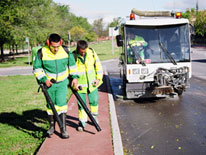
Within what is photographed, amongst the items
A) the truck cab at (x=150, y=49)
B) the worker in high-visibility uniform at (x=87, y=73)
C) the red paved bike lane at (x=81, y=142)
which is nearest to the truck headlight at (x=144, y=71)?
the truck cab at (x=150, y=49)

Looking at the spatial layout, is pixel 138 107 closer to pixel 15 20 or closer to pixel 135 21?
pixel 135 21

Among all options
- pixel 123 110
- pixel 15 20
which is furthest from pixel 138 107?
pixel 15 20

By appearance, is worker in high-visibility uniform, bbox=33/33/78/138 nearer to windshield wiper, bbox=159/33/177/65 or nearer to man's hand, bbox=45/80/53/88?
man's hand, bbox=45/80/53/88

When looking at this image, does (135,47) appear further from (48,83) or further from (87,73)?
(48,83)

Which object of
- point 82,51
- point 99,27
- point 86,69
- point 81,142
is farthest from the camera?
point 99,27

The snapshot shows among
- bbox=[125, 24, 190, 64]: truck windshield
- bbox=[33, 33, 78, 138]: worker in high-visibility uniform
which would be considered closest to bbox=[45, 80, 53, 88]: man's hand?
bbox=[33, 33, 78, 138]: worker in high-visibility uniform

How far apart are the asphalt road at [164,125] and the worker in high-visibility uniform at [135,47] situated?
1.53 m

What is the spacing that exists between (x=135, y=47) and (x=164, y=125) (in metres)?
3.14

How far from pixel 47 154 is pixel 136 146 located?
5.58ft

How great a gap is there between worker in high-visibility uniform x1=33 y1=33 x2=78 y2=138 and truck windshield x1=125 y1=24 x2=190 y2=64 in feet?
12.2

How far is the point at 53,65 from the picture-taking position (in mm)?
4801

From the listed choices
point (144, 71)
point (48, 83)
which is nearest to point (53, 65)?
point (48, 83)

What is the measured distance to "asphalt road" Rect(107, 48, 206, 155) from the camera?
4863 millimetres

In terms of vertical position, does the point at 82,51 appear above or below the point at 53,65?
above
